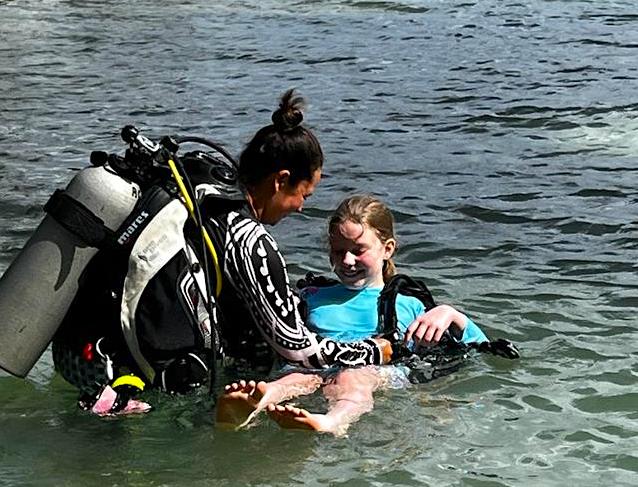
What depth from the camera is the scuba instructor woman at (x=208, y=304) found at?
212 inches

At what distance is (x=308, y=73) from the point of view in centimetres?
Answer: 1577

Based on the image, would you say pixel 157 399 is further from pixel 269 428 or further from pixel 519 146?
pixel 519 146

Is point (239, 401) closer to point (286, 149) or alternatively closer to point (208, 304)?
point (208, 304)

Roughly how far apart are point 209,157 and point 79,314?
0.88 m

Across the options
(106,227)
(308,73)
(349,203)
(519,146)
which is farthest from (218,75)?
(106,227)

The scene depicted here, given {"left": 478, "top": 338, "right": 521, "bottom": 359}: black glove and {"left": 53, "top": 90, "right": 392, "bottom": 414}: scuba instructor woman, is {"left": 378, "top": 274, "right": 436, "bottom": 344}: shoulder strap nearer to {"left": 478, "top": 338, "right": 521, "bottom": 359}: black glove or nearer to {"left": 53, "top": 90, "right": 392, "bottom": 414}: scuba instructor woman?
{"left": 478, "top": 338, "right": 521, "bottom": 359}: black glove

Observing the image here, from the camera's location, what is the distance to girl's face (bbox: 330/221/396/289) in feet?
21.0

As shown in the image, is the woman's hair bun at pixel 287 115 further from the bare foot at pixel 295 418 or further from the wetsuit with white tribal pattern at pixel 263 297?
the bare foot at pixel 295 418

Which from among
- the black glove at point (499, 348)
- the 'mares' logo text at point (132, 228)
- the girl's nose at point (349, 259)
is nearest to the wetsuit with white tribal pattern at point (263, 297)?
the 'mares' logo text at point (132, 228)

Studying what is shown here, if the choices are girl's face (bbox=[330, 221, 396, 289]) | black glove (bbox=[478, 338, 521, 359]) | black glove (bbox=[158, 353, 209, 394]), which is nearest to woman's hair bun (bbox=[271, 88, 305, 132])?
girl's face (bbox=[330, 221, 396, 289])

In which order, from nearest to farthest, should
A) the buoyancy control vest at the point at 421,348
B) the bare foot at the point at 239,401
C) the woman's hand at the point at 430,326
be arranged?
the bare foot at the point at 239,401 < the woman's hand at the point at 430,326 < the buoyancy control vest at the point at 421,348

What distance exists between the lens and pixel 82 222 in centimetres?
534

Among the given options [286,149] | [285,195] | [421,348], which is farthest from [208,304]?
[421,348]

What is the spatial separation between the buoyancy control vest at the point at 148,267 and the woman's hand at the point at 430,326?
3.50 ft
